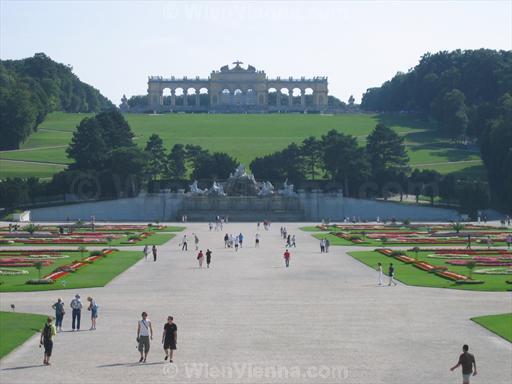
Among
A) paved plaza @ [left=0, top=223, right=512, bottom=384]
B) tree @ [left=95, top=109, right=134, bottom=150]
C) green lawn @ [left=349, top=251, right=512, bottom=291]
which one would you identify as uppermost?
tree @ [left=95, top=109, right=134, bottom=150]

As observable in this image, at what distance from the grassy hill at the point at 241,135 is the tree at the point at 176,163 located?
9511 millimetres

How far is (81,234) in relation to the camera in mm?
60250

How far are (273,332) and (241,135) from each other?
97.8 meters

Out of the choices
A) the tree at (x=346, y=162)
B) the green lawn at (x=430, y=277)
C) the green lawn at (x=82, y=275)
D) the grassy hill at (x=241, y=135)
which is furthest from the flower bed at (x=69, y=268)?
the grassy hill at (x=241, y=135)

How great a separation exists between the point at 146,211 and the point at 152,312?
5655cm

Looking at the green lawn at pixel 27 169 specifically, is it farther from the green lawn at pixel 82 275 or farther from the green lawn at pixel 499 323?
the green lawn at pixel 499 323

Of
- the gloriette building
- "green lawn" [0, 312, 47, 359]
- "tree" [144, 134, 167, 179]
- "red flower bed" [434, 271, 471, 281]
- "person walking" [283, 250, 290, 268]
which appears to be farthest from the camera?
the gloriette building

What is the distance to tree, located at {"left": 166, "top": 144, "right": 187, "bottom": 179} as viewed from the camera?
9269cm

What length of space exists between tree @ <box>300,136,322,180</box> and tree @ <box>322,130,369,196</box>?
1505mm

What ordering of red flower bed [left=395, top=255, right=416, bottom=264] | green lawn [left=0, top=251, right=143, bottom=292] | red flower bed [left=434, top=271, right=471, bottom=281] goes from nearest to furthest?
green lawn [left=0, top=251, right=143, bottom=292]
red flower bed [left=434, top=271, right=471, bottom=281]
red flower bed [left=395, top=255, right=416, bottom=264]

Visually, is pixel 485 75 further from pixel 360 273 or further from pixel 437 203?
pixel 360 273

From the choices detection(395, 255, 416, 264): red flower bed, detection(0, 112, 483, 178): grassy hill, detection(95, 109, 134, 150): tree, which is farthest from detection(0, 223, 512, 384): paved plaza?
detection(0, 112, 483, 178): grassy hill

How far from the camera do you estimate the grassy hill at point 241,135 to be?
10062 centimetres

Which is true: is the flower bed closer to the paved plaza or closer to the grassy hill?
the paved plaza
